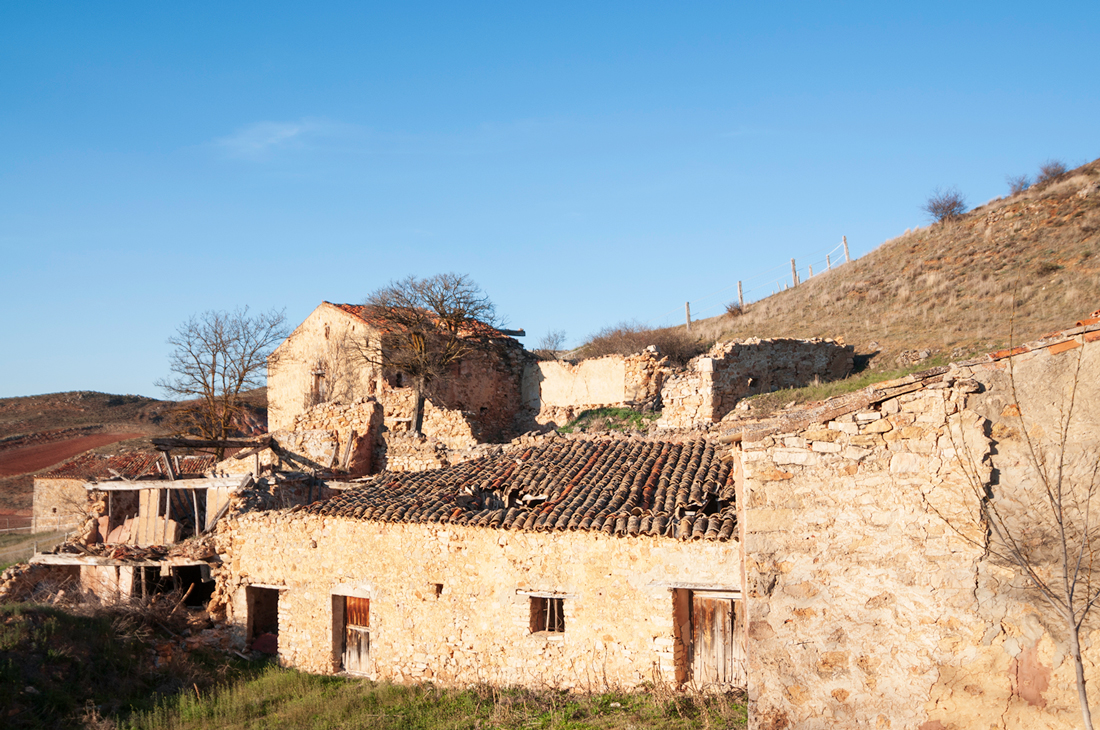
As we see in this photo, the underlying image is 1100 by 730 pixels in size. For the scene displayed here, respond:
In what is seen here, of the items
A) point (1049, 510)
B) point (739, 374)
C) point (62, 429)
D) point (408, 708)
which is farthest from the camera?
point (62, 429)

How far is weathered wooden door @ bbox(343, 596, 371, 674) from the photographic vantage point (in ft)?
41.0

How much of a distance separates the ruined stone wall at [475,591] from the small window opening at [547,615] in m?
0.17

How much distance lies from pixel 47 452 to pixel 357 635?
41.9 meters

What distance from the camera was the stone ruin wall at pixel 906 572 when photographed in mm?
6070

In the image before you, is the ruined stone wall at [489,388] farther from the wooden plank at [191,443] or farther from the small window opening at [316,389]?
the wooden plank at [191,443]

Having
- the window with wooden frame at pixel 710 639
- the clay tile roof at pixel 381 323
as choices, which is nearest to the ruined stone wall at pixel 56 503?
the clay tile roof at pixel 381 323

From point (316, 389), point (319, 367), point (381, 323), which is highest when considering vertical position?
point (381, 323)

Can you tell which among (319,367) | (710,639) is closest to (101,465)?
(319,367)

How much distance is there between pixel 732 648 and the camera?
10070 millimetres

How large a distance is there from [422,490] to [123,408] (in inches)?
2017

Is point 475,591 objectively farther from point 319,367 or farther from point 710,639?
point 319,367

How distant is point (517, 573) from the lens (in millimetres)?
11031

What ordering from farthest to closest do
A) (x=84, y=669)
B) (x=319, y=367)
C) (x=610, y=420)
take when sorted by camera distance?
(x=319, y=367), (x=610, y=420), (x=84, y=669)

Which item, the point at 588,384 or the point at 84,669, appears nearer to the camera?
the point at 84,669
